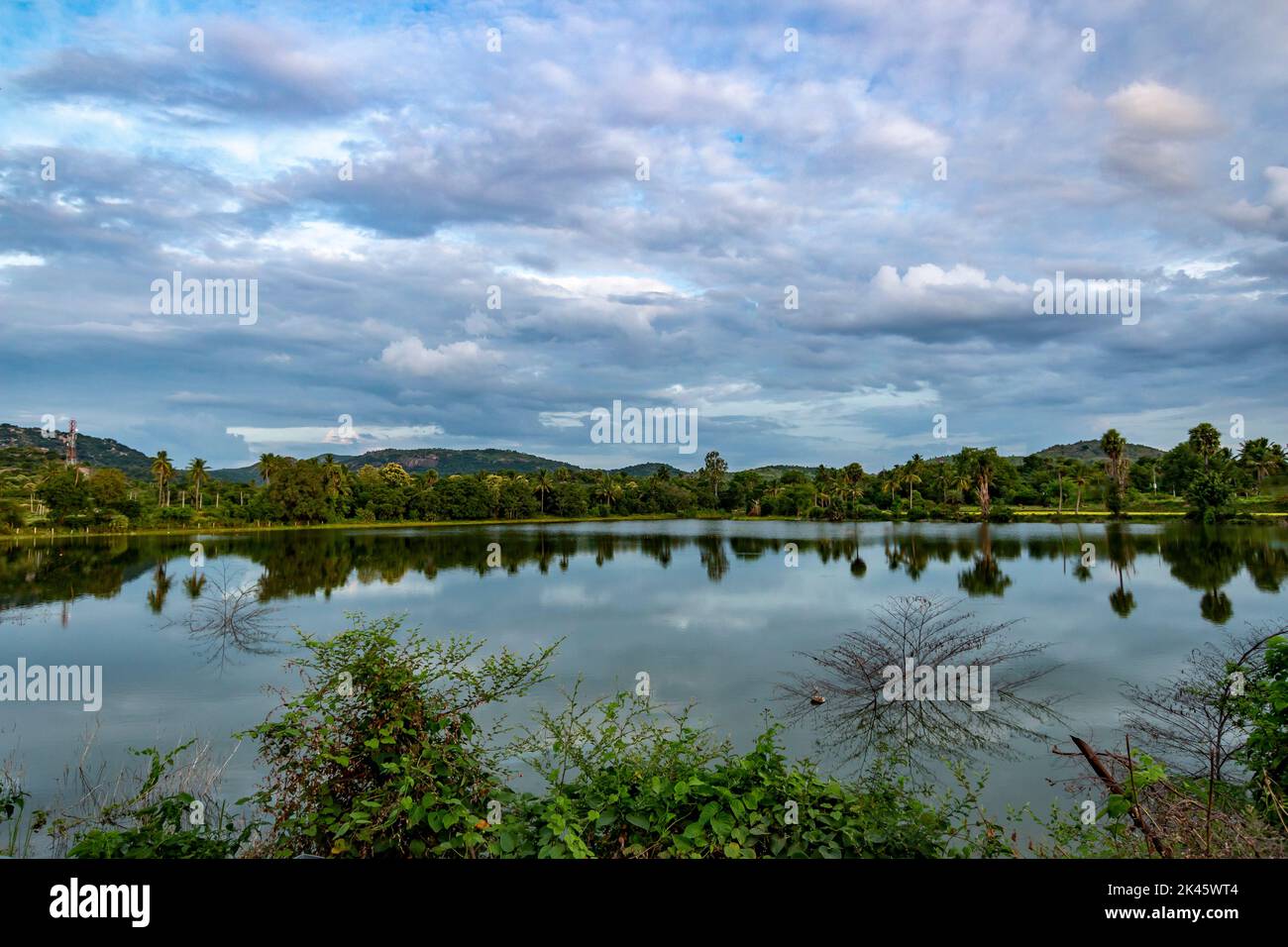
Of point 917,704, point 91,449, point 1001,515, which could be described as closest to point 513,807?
point 917,704

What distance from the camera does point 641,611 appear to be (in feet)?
90.4

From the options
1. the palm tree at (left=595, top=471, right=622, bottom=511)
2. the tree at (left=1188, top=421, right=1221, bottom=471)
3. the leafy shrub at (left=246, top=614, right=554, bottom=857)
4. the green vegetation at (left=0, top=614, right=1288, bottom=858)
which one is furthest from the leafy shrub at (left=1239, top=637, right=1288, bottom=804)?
the palm tree at (left=595, top=471, right=622, bottom=511)

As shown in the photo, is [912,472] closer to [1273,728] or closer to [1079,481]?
[1079,481]

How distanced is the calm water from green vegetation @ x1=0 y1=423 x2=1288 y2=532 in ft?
35.2

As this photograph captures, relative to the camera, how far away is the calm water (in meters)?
14.6

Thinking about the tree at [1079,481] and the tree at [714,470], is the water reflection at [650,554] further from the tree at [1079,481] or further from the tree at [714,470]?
the tree at [714,470]

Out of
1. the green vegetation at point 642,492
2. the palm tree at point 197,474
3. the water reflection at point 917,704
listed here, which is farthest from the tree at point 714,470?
the water reflection at point 917,704

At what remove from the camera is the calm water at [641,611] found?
14617 millimetres

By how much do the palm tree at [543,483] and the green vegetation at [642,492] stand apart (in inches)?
7.2

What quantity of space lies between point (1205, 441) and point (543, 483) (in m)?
73.9

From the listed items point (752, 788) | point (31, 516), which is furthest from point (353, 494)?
point (752, 788)
